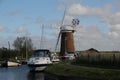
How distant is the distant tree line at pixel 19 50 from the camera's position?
162350 mm

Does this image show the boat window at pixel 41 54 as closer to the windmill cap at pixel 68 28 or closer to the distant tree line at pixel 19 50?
the windmill cap at pixel 68 28

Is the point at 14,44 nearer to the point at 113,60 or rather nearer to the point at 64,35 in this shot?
the point at 64,35

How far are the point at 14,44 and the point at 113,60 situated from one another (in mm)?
131795

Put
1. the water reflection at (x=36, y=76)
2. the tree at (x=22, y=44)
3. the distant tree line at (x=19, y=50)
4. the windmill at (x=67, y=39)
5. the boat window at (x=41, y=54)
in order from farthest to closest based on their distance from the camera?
the tree at (x=22, y=44)
the distant tree line at (x=19, y=50)
the windmill at (x=67, y=39)
the boat window at (x=41, y=54)
the water reflection at (x=36, y=76)

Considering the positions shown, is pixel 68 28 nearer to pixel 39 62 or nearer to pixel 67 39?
pixel 67 39

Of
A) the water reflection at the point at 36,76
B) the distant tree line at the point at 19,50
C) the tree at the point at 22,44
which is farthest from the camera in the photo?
the tree at the point at 22,44

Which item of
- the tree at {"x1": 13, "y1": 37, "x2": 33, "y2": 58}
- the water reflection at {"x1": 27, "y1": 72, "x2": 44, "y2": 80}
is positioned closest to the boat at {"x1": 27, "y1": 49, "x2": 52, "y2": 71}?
the water reflection at {"x1": 27, "y1": 72, "x2": 44, "y2": 80}

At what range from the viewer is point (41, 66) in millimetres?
76938

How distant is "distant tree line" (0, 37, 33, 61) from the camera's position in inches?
6392

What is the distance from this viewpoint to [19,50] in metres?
174

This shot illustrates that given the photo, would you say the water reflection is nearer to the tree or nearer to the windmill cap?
the windmill cap

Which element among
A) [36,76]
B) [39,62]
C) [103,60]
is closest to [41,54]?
[39,62]

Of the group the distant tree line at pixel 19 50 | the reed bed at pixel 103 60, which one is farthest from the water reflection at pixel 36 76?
the distant tree line at pixel 19 50

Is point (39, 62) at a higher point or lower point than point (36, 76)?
higher
